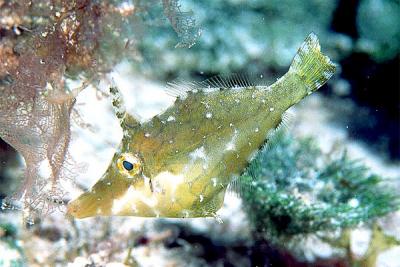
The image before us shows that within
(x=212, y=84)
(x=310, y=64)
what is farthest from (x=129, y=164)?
(x=310, y=64)

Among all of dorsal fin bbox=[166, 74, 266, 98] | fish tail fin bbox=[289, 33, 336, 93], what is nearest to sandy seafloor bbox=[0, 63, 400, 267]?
dorsal fin bbox=[166, 74, 266, 98]

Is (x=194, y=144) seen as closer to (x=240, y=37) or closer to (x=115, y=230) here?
(x=115, y=230)

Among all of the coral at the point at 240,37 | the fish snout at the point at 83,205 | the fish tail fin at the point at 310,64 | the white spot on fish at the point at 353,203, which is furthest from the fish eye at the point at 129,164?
the white spot on fish at the point at 353,203

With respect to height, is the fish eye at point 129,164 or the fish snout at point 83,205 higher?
the fish eye at point 129,164

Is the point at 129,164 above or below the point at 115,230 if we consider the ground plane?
below

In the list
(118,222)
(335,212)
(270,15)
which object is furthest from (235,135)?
(270,15)

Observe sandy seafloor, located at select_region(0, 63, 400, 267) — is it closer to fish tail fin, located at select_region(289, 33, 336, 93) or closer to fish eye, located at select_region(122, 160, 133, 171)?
fish eye, located at select_region(122, 160, 133, 171)

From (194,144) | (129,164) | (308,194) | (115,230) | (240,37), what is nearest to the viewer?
(129,164)

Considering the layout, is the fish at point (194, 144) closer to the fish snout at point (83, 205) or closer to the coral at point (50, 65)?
the fish snout at point (83, 205)
